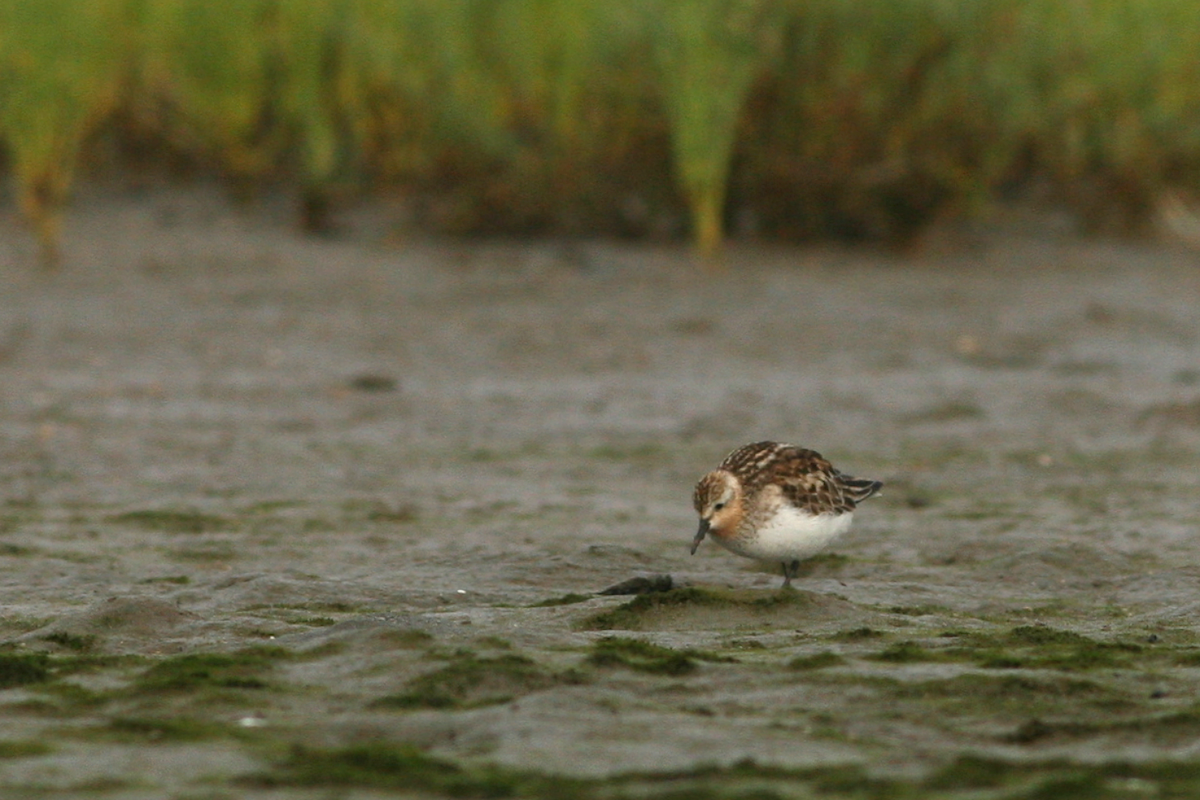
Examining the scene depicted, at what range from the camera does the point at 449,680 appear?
4.90m

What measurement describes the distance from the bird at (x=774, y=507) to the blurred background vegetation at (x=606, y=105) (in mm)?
5779

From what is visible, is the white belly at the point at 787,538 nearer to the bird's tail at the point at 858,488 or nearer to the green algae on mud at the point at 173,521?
the bird's tail at the point at 858,488

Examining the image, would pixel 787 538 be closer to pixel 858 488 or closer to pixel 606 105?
pixel 858 488

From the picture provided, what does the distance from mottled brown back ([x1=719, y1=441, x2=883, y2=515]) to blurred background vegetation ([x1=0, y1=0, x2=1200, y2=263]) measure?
5.61 m

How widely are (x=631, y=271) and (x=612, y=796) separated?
9.48 metres

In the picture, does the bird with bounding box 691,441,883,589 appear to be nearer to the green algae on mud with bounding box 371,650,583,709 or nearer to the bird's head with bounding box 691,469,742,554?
the bird's head with bounding box 691,469,742,554

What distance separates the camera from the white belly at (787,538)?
6.70 m

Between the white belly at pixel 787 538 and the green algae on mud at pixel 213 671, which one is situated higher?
the white belly at pixel 787 538

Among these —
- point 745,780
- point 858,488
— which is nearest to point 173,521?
point 858,488

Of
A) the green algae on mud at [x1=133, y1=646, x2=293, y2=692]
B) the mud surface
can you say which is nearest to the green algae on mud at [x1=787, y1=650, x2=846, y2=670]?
the mud surface

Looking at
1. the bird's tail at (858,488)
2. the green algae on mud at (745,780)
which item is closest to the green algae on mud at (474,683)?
the green algae on mud at (745,780)

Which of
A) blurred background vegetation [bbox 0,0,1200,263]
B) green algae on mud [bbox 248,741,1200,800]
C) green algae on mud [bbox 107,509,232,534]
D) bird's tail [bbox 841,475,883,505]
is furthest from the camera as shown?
blurred background vegetation [bbox 0,0,1200,263]

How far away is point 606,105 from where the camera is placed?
1348 cm

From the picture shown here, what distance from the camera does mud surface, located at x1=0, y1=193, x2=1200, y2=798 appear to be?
14.5 ft
